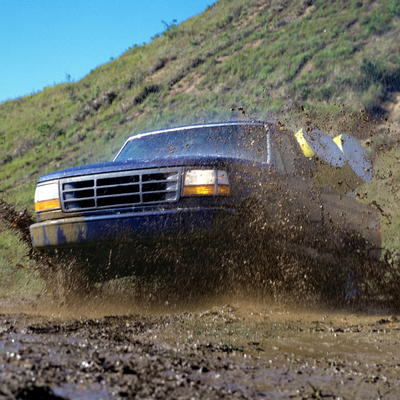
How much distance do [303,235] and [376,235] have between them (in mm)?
1399

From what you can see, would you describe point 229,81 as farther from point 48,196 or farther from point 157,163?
point 157,163

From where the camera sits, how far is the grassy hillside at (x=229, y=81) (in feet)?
63.7

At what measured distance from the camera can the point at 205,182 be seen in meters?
Answer: 3.60

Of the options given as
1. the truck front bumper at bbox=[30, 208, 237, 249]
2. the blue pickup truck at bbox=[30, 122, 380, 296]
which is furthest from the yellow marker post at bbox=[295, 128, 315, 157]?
the truck front bumper at bbox=[30, 208, 237, 249]

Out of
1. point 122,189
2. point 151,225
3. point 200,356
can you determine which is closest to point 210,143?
point 122,189

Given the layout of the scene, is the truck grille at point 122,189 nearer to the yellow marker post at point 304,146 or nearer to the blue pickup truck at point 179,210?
the blue pickup truck at point 179,210

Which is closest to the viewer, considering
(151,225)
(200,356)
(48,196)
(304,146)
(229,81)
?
(200,356)

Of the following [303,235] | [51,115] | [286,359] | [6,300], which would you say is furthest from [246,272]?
[51,115]

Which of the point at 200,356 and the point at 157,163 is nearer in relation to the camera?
the point at 200,356

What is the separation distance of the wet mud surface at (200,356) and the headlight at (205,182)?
35.0 inches

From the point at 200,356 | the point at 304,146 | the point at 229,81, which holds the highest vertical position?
the point at 229,81

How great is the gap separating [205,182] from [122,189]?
0.67 meters

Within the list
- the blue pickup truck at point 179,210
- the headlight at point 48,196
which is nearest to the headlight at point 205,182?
the blue pickup truck at point 179,210

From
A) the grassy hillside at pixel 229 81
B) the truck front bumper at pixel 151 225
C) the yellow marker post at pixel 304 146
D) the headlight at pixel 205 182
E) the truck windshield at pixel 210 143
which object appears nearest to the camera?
the truck front bumper at pixel 151 225
